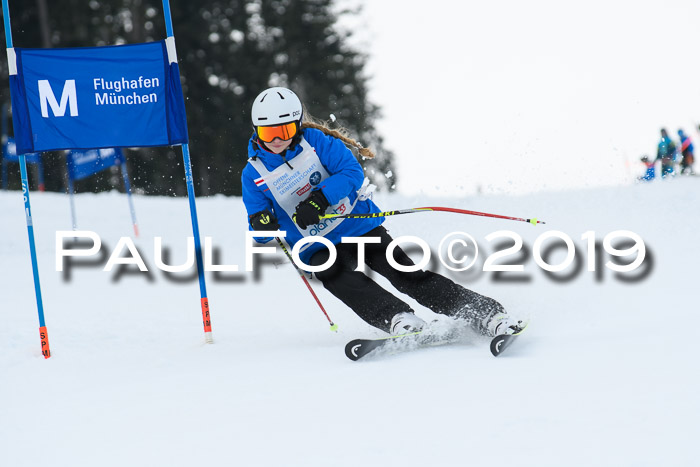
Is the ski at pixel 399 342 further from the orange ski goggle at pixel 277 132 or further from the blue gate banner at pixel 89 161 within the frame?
the blue gate banner at pixel 89 161

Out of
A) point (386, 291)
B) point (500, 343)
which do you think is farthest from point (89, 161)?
point (500, 343)

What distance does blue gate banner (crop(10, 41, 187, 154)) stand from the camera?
4.41 m

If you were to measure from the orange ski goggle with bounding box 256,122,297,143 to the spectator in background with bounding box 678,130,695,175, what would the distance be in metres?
13.0

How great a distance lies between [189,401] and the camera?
10.2 feet

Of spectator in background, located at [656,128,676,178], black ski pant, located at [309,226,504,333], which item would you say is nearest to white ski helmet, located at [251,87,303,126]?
black ski pant, located at [309,226,504,333]

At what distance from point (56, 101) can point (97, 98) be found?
0.25m

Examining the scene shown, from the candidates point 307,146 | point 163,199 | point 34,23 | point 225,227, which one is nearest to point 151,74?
point 307,146

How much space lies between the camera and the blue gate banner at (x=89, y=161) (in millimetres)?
11051

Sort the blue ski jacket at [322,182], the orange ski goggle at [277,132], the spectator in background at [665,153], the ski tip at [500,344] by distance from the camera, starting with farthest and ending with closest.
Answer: the spectator in background at [665,153]
the blue ski jacket at [322,182]
the orange ski goggle at [277,132]
the ski tip at [500,344]

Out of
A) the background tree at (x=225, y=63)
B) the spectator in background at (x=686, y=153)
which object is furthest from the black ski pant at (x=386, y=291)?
the background tree at (x=225, y=63)

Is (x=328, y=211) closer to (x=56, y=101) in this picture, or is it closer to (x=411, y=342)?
(x=411, y=342)

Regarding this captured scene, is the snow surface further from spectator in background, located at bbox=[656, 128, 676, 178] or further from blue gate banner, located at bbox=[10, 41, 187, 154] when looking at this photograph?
spectator in background, located at bbox=[656, 128, 676, 178]

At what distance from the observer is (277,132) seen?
12.9ft

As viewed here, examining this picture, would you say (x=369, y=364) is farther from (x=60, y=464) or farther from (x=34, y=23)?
(x=34, y=23)
